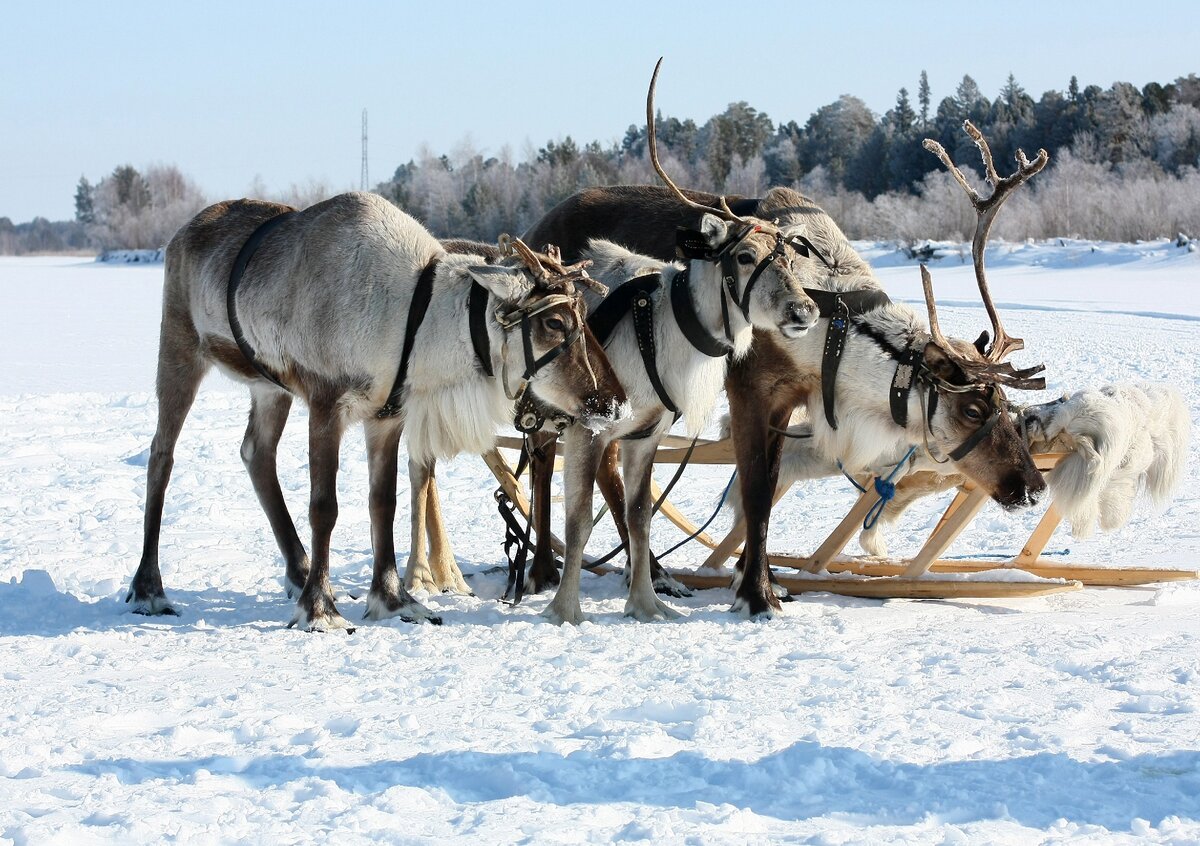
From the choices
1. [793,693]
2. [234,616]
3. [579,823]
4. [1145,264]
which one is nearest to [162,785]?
[579,823]

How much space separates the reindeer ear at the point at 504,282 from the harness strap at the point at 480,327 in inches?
4.8

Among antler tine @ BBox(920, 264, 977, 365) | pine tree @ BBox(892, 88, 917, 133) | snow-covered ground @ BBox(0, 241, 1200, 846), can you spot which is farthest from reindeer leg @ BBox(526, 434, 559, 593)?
pine tree @ BBox(892, 88, 917, 133)

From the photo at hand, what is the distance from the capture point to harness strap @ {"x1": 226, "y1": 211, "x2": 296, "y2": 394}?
7156 millimetres

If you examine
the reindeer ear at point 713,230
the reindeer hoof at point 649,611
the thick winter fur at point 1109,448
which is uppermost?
the reindeer ear at point 713,230

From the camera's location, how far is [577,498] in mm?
6871

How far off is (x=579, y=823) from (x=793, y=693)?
1.64 metres

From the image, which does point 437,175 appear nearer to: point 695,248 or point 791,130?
point 791,130

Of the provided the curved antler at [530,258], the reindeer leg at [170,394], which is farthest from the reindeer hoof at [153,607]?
the curved antler at [530,258]

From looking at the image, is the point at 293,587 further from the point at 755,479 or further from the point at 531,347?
the point at 755,479

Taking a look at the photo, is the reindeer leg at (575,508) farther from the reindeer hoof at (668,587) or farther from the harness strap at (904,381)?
the harness strap at (904,381)

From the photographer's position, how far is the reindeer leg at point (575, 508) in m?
6.83

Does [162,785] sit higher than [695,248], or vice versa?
[695,248]

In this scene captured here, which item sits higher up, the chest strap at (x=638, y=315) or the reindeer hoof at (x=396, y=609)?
the chest strap at (x=638, y=315)

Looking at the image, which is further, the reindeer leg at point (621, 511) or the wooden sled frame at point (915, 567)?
the reindeer leg at point (621, 511)
